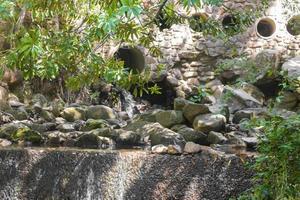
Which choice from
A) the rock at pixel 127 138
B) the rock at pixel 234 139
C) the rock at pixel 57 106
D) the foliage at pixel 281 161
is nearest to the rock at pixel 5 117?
the rock at pixel 57 106

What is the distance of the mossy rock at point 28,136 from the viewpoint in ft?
16.4

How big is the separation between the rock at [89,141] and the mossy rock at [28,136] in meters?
0.50

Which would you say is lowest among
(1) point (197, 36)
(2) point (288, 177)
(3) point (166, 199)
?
(3) point (166, 199)

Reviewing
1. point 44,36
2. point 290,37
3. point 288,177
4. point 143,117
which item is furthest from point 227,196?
point 290,37

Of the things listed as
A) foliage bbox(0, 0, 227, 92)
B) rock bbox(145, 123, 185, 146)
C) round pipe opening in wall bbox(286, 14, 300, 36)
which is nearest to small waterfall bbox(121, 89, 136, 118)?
rock bbox(145, 123, 185, 146)

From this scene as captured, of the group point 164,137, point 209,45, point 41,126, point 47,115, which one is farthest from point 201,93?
point 209,45

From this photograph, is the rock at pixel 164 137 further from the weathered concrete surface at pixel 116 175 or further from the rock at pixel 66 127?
the weathered concrete surface at pixel 116 175

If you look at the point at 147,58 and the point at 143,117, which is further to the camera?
the point at 147,58

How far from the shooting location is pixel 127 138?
5.11m

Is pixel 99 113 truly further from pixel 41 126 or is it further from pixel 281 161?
pixel 281 161

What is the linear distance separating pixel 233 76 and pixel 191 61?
813 millimetres

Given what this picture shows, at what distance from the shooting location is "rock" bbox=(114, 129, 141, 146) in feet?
16.5

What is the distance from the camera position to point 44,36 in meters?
2.76

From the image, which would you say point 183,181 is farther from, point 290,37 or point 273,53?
point 290,37
